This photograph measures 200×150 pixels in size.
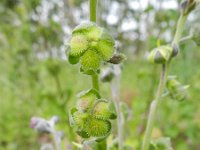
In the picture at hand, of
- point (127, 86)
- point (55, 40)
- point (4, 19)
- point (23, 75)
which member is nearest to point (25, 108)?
point (23, 75)

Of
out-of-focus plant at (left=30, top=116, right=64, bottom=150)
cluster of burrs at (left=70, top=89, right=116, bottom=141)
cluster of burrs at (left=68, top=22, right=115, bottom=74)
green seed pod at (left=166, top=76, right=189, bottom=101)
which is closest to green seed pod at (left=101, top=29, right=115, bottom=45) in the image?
cluster of burrs at (left=68, top=22, right=115, bottom=74)

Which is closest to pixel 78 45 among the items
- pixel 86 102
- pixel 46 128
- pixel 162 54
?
pixel 86 102

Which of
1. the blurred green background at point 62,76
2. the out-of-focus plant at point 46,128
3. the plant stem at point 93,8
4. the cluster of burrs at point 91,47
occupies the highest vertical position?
the plant stem at point 93,8

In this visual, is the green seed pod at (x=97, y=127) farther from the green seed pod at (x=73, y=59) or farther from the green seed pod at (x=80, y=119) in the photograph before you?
the green seed pod at (x=73, y=59)

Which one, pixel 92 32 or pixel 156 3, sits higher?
pixel 92 32

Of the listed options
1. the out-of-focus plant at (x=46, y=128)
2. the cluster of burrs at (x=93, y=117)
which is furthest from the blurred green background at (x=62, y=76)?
the cluster of burrs at (x=93, y=117)

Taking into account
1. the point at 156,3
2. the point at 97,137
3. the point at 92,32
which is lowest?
the point at 156,3

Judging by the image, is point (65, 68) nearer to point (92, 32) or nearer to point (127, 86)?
point (127, 86)
